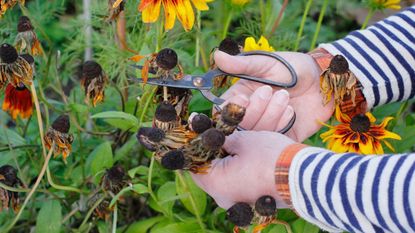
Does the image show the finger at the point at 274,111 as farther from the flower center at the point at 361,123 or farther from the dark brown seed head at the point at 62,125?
the dark brown seed head at the point at 62,125

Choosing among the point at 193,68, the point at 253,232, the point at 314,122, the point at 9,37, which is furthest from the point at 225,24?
the point at 253,232

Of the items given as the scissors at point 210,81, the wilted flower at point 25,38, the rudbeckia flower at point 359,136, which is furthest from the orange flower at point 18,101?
the rudbeckia flower at point 359,136

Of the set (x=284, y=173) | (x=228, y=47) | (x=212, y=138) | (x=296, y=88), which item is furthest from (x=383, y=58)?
(x=212, y=138)

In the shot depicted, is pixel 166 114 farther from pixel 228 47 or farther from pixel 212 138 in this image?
pixel 228 47

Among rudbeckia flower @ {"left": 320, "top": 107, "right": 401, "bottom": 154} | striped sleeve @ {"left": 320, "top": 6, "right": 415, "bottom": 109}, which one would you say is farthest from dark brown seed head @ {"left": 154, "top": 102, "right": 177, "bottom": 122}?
striped sleeve @ {"left": 320, "top": 6, "right": 415, "bottom": 109}

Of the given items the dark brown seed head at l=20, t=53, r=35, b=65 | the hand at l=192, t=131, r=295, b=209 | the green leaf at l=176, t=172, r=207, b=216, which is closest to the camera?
the hand at l=192, t=131, r=295, b=209

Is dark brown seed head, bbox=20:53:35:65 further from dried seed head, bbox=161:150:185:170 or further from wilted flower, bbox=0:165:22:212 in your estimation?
dried seed head, bbox=161:150:185:170
